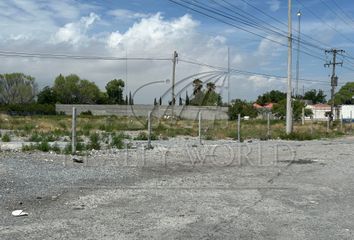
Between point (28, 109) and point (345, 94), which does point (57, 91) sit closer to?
point (28, 109)

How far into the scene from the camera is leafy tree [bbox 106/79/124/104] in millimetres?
103912

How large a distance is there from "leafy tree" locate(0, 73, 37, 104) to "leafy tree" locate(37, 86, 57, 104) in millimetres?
3356

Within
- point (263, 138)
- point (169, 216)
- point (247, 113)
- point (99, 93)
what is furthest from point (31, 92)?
point (169, 216)

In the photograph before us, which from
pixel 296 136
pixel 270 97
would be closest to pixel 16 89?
pixel 270 97

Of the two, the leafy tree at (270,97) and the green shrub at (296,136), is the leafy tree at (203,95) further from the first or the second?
the leafy tree at (270,97)

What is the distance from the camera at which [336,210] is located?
7.57 m

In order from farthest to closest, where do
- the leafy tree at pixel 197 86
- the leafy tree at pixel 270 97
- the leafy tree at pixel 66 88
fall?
the leafy tree at pixel 270 97 → the leafy tree at pixel 66 88 → the leafy tree at pixel 197 86

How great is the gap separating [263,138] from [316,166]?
42.3 feet

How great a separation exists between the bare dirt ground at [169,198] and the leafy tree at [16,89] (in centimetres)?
10352

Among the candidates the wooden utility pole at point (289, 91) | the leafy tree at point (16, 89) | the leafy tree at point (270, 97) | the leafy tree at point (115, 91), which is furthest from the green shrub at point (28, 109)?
the leafy tree at point (270, 97)

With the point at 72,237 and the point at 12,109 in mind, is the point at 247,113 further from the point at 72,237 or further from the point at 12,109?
the point at 72,237

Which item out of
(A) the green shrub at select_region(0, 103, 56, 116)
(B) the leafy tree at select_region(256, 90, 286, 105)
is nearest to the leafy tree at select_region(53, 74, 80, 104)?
(A) the green shrub at select_region(0, 103, 56, 116)

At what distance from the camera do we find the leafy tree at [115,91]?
10391 cm

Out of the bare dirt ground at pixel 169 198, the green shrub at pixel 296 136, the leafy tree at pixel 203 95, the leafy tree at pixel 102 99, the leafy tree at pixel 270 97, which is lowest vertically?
the bare dirt ground at pixel 169 198
